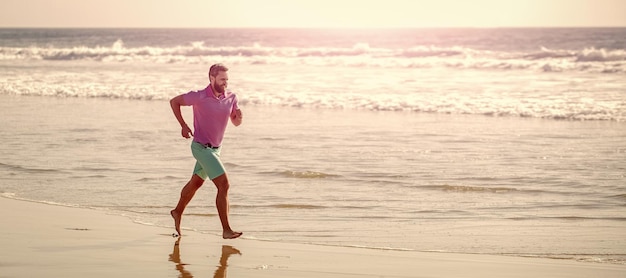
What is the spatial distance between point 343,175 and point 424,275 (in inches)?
211

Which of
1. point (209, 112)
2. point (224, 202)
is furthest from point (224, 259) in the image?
point (209, 112)

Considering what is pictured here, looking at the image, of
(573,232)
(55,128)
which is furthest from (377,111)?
(573,232)

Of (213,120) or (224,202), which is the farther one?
(224,202)

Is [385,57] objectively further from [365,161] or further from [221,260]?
[221,260]

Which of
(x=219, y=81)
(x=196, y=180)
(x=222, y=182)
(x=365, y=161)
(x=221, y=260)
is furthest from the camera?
(x=365, y=161)

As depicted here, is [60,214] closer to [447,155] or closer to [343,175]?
[343,175]

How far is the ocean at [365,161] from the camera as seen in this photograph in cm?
851

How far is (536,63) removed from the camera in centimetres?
3947

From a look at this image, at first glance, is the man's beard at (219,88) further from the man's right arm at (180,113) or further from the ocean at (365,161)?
the ocean at (365,161)

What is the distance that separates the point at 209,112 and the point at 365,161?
5.84 meters

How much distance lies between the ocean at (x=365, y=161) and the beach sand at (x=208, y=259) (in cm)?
41

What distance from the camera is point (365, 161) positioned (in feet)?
42.5

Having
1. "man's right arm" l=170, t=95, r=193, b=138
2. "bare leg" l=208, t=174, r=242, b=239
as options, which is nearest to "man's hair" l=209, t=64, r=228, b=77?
"man's right arm" l=170, t=95, r=193, b=138

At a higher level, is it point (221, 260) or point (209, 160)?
point (209, 160)
